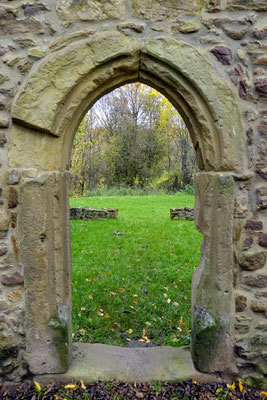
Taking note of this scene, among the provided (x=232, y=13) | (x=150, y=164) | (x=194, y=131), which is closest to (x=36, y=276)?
(x=194, y=131)

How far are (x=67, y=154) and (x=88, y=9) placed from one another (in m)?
1.08

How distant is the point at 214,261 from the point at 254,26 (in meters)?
1.79

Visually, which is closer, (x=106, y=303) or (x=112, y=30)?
(x=112, y=30)

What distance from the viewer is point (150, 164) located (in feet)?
60.8

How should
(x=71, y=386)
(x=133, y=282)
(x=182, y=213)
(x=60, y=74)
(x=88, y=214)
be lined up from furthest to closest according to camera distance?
(x=88, y=214) → (x=182, y=213) → (x=133, y=282) → (x=71, y=386) → (x=60, y=74)

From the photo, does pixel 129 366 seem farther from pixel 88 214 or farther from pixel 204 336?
pixel 88 214

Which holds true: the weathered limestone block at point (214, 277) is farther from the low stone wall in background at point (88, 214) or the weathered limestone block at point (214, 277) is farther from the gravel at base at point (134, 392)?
the low stone wall in background at point (88, 214)

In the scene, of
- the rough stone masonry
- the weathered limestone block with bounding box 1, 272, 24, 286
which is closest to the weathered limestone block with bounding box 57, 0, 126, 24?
the rough stone masonry

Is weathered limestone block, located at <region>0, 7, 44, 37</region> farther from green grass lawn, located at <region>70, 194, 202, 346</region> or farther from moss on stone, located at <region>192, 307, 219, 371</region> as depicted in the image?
green grass lawn, located at <region>70, 194, 202, 346</region>

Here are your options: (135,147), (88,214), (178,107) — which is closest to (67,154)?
(178,107)

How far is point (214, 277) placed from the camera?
7.56 ft

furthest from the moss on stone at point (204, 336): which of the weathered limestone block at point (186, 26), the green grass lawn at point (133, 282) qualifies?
the weathered limestone block at point (186, 26)

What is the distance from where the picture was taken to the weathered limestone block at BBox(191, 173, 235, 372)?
225 cm

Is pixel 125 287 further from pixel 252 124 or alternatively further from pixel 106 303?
pixel 252 124
